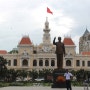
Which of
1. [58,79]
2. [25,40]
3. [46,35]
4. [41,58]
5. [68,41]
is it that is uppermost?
[46,35]

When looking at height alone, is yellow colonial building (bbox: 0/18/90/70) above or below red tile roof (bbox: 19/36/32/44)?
below

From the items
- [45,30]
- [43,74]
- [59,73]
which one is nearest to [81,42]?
[45,30]

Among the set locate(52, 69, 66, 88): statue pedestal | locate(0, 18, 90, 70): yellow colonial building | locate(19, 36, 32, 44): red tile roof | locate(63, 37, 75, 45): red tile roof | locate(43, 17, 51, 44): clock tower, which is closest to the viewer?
locate(52, 69, 66, 88): statue pedestal

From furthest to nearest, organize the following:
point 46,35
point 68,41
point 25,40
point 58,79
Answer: point 68,41 < point 46,35 < point 25,40 < point 58,79

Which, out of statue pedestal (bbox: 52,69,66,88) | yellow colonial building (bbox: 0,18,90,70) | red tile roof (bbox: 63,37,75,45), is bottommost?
statue pedestal (bbox: 52,69,66,88)

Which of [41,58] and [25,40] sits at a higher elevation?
[25,40]

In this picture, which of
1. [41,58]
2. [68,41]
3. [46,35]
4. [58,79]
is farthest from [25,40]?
[58,79]

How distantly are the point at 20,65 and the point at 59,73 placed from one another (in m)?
86.6

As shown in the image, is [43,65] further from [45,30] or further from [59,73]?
[59,73]

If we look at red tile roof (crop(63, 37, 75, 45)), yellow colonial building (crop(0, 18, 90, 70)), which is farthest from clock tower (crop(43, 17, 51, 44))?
red tile roof (crop(63, 37, 75, 45))

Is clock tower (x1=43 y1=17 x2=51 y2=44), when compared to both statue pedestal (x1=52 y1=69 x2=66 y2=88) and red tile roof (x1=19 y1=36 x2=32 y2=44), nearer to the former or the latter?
red tile roof (x1=19 y1=36 x2=32 y2=44)

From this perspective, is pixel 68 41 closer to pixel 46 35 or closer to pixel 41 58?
pixel 46 35

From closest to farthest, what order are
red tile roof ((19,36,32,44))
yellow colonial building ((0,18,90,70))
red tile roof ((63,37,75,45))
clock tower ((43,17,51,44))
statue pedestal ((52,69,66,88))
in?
statue pedestal ((52,69,66,88))
yellow colonial building ((0,18,90,70))
red tile roof ((19,36,32,44))
clock tower ((43,17,51,44))
red tile roof ((63,37,75,45))

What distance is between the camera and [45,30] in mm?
122875
